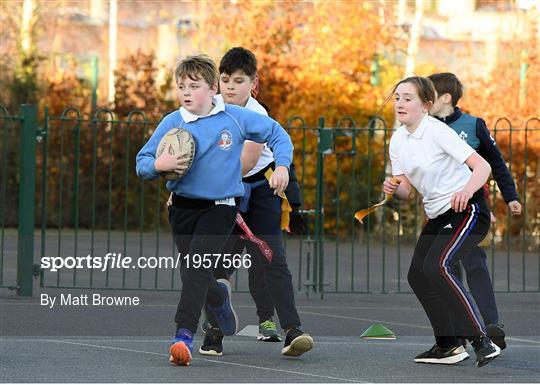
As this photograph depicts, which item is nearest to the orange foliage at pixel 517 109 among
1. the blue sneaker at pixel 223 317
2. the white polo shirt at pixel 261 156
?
the white polo shirt at pixel 261 156

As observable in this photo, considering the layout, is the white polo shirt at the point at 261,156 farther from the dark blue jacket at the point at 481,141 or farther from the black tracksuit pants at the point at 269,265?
the dark blue jacket at the point at 481,141

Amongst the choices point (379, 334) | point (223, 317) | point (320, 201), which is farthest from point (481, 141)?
point (320, 201)

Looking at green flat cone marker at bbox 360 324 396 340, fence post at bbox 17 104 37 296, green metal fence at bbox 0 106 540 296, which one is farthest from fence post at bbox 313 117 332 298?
green flat cone marker at bbox 360 324 396 340

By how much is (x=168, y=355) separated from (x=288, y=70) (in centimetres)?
1568

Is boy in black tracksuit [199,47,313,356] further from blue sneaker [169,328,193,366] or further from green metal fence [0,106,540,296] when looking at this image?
green metal fence [0,106,540,296]

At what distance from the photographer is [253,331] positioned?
9.30m

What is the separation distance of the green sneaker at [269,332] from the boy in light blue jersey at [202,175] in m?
1.10

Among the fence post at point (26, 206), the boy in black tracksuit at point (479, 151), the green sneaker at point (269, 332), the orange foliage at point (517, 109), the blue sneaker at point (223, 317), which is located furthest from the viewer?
the orange foliage at point (517, 109)

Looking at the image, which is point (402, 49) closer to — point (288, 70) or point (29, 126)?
point (288, 70)

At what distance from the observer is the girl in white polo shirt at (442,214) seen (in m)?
7.73

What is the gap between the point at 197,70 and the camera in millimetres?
7676

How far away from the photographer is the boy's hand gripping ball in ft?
24.4

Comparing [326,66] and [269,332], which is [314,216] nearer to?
[326,66]

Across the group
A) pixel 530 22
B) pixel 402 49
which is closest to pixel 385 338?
pixel 530 22
